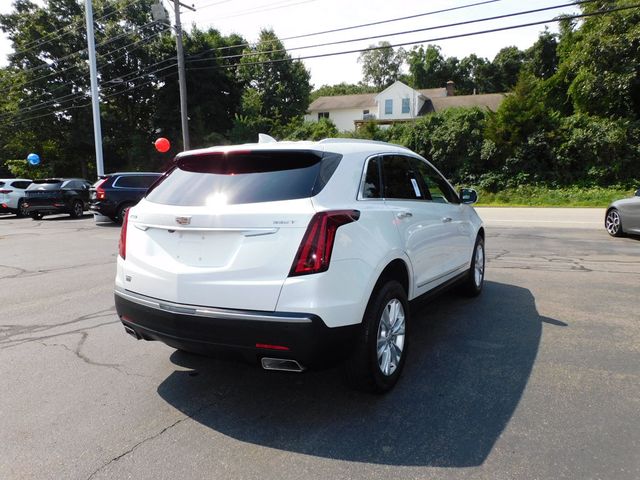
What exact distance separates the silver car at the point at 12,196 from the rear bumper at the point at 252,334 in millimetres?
19801

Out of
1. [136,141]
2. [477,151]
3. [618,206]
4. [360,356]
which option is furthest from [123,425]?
[136,141]

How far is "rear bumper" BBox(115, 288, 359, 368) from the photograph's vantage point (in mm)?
2674

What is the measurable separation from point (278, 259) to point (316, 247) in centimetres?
24

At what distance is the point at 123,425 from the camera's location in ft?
9.60

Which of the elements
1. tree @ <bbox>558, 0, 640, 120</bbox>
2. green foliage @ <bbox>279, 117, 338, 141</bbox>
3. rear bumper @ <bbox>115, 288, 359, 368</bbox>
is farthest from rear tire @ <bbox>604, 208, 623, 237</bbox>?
green foliage @ <bbox>279, 117, 338, 141</bbox>

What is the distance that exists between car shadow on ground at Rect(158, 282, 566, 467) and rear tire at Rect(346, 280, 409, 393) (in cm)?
16

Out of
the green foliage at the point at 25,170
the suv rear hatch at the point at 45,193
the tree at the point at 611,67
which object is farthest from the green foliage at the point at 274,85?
the tree at the point at 611,67

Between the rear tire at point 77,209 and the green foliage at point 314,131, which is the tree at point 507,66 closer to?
the green foliage at point 314,131

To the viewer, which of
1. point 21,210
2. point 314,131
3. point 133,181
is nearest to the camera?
point 133,181

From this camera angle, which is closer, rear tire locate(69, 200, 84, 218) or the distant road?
the distant road

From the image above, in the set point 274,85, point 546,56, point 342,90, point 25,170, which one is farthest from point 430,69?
point 25,170

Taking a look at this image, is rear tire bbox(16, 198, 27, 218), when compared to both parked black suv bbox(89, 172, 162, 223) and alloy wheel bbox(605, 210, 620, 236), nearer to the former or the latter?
parked black suv bbox(89, 172, 162, 223)

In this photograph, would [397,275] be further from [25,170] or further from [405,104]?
[405,104]

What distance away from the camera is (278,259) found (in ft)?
8.96
